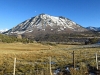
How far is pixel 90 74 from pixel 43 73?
13.3 feet

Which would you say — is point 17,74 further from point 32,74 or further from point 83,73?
point 83,73

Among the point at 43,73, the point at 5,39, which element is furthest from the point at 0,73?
the point at 5,39

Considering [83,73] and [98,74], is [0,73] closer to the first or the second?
[83,73]

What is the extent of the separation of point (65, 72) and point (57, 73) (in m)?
0.71

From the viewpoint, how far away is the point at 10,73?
61.5 ft

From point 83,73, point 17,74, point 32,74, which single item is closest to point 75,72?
point 83,73

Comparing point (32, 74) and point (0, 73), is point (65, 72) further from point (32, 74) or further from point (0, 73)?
point (0, 73)

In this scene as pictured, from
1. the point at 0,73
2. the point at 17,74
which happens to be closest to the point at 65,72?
the point at 17,74

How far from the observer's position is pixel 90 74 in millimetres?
16734

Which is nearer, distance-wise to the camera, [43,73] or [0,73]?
[43,73]

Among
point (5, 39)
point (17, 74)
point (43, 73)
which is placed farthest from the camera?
point (5, 39)

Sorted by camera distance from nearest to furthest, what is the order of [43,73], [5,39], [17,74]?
1. [43,73]
2. [17,74]
3. [5,39]

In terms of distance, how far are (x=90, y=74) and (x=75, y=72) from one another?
4.76 feet

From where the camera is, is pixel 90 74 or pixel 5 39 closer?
pixel 90 74
